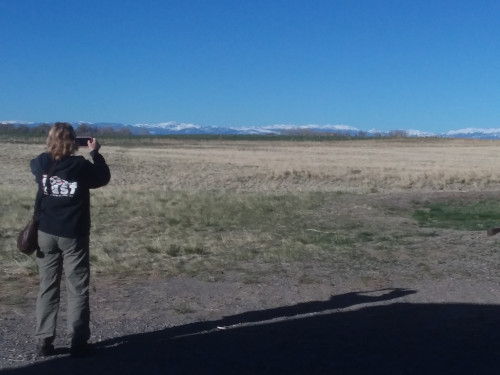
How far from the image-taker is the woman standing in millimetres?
6061

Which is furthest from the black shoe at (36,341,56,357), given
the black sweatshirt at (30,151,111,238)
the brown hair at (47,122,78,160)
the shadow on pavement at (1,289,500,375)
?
the brown hair at (47,122,78,160)

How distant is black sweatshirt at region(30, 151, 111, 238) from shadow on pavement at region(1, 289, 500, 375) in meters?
1.03

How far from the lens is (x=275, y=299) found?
8.47 metres

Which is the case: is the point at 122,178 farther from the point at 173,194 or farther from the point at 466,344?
the point at 466,344

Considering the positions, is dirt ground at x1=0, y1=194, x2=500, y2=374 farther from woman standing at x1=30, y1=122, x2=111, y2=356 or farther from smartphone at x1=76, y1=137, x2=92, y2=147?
smartphone at x1=76, y1=137, x2=92, y2=147

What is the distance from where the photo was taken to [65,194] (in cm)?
609

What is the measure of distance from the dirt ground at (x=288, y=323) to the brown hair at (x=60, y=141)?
1.59 m

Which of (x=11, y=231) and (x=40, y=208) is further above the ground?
(x=40, y=208)

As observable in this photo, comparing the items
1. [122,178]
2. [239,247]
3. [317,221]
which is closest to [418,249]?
[239,247]

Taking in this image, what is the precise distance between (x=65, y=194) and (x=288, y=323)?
247cm

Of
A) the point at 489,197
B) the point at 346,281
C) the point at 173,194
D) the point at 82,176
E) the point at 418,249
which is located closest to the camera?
the point at 82,176

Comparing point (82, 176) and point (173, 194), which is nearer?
point (82, 176)

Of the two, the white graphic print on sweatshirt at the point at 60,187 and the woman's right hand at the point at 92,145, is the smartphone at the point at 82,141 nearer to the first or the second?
the woman's right hand at the point at 92,145

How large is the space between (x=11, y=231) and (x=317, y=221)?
640 cm
